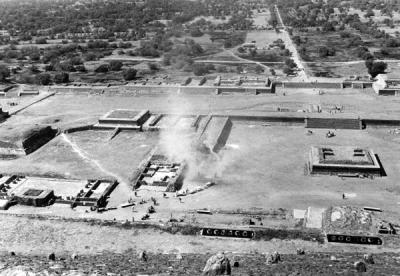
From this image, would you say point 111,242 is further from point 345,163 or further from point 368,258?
point 345,163

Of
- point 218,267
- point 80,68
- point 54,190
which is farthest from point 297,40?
point 218,267

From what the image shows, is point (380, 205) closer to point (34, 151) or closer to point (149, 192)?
point (149, 192)

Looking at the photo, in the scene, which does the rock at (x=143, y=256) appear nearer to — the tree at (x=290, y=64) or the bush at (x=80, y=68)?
the tree at (x=290, y=64)

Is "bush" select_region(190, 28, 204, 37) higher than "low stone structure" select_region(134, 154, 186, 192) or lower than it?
lower

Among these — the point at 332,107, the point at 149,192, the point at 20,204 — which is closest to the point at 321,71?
the point at 332,107

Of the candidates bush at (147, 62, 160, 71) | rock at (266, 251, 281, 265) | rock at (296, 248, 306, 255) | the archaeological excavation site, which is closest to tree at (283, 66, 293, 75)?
the archaeological excavation site

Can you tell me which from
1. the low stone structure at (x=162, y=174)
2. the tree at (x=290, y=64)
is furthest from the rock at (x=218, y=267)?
the tree at (x=290, y=64)

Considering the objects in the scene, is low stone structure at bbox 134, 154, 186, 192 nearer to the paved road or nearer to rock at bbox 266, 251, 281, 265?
rock at bbox 266, 251, 281, 265

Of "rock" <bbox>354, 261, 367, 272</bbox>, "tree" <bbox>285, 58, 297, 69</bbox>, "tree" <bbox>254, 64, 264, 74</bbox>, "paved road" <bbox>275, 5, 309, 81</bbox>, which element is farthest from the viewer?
"tree" <bbox>285, 58, 297, 69</bbox>

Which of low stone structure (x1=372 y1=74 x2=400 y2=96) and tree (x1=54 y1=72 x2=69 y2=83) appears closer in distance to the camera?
low stone structure (x1=372 y1=74 x2=400 y2=96)
